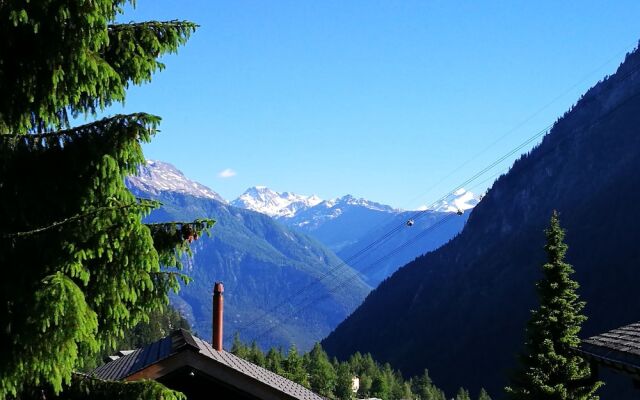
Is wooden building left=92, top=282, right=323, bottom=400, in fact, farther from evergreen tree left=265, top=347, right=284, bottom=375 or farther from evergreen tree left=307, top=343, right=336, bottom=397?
evergreen tree left=307, top=343, right=336, bottom=397

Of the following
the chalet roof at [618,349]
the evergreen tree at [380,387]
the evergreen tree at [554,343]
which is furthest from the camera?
the evergreen tree at [380,387]

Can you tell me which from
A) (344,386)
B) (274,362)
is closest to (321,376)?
(344,386)

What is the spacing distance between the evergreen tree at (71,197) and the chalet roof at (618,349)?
6832 mm

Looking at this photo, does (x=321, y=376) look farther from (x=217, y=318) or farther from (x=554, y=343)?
(x=217, y=318)

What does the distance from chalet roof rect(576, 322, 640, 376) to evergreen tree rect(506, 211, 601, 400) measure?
19.3 meters

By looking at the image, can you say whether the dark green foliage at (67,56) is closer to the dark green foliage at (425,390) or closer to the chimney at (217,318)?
the chimney at (217,318)

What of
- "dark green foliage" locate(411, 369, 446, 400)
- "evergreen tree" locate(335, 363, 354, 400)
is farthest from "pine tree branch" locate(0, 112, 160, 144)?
"dark green foliage" locate(411, 369, 446, 400)

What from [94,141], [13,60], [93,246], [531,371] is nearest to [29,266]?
[93,246]

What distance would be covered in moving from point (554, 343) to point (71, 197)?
91.8ft

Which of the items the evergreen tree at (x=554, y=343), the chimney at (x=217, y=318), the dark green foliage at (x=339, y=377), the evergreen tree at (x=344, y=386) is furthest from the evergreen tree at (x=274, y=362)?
the chimney at (x=217, y=318)

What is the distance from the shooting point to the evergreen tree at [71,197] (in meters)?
7.35

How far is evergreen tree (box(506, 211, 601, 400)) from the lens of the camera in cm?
3216

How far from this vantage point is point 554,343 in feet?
108

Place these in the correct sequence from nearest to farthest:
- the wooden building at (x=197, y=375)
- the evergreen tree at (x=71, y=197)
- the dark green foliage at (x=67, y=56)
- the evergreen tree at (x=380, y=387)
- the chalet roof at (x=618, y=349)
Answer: the evergreen tree at (x=71, y=197), the dark green foliage at (x=67, y=56), the chalet roof at (x=618, y=349), the wooden building at (x=197, y=375), the evergreen tree at (x=380, y=387)
